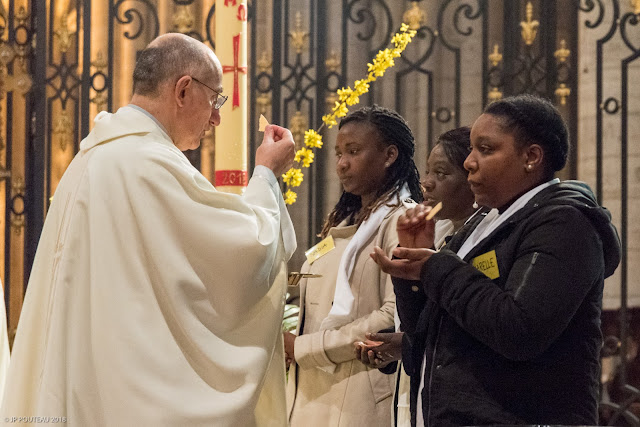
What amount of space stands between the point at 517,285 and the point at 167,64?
1378mm

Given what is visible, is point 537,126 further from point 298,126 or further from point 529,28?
point 298,126

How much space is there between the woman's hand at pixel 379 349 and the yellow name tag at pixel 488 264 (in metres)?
0.70

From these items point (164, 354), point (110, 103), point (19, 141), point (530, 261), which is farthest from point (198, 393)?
point (19, 141)

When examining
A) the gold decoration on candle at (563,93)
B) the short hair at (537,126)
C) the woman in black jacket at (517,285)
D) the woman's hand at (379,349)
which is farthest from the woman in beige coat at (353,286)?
the gold decoration on candle at (563,93)

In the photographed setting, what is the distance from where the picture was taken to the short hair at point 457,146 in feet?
13.0

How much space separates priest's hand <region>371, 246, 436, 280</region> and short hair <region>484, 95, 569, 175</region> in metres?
0.44

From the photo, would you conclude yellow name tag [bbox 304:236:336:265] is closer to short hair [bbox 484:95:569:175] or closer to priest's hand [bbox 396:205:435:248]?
priest's hand [bbox 396:205:435:248]

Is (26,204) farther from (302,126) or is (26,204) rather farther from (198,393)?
(198,393)

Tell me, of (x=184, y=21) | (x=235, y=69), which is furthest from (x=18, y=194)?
(x=235, y=69)

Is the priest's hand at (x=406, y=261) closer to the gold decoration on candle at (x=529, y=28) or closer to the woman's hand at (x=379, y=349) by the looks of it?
the woman's hand at (x=379, y=349)

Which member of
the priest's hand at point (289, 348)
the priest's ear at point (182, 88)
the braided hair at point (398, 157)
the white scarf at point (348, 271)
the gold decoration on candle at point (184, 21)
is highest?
the gold decoration on candle at point (184, 21)

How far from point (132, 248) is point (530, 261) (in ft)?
3.85

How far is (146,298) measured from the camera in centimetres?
Result: 303

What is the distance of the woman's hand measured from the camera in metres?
3.55
